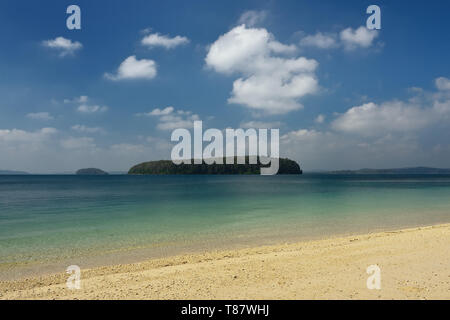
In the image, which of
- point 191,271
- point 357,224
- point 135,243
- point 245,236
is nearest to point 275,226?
point 245,236

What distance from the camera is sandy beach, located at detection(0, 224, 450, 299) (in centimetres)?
736

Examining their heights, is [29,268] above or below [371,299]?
below

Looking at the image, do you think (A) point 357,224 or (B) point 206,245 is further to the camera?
(A) point 357,224

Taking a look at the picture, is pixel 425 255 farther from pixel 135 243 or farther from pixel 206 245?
pixel 135 243

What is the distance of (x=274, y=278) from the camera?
8.48 metres

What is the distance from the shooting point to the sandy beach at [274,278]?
7359mm

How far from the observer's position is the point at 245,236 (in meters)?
16.3
